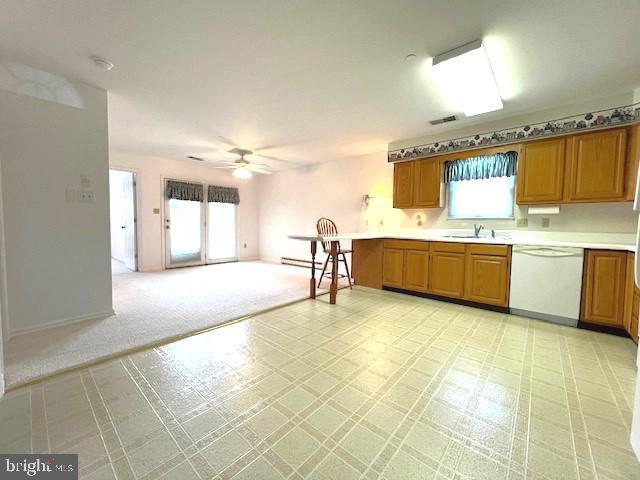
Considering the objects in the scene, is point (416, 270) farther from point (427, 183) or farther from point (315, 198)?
point (315, 198)

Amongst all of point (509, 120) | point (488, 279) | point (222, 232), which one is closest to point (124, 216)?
point (222, 232)

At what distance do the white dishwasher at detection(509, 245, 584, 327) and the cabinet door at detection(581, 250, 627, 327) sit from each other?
61 mm

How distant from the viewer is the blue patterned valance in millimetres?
3426

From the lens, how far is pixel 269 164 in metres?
6.07

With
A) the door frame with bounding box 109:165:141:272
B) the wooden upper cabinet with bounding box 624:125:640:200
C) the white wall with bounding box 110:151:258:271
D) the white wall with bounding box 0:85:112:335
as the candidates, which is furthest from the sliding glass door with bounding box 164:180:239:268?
the wooden upper cabinet with bounding box 624:125:640:200

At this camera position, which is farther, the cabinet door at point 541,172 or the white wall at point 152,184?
the white wall at point 152,184

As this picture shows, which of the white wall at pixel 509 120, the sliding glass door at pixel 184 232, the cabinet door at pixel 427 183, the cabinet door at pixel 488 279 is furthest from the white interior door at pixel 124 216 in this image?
the cabinet door at pixel 488 279

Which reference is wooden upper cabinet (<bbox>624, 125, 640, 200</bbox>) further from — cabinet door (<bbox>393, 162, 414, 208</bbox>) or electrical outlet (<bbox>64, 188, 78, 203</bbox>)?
electrical outlet (<bbox>64, 188, 78, 203</bbox>)

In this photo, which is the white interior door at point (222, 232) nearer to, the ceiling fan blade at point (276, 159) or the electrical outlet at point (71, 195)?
the ceiling fan blade at point (276, 159)

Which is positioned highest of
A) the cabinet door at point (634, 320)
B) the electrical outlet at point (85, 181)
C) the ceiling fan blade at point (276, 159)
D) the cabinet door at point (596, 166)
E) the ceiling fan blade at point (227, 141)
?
the ceiling fan blade at point (276, 159)

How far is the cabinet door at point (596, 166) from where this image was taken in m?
2.70

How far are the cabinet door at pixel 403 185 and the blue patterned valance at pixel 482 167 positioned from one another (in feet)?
1.70

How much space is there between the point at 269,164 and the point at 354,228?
8.11ft

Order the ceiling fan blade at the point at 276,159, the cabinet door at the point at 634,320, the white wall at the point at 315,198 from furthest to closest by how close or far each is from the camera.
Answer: the ceiling fan blade at the point at 276,159
the white wall at the point at 315,198
the cabinet door at the point at 634,320
